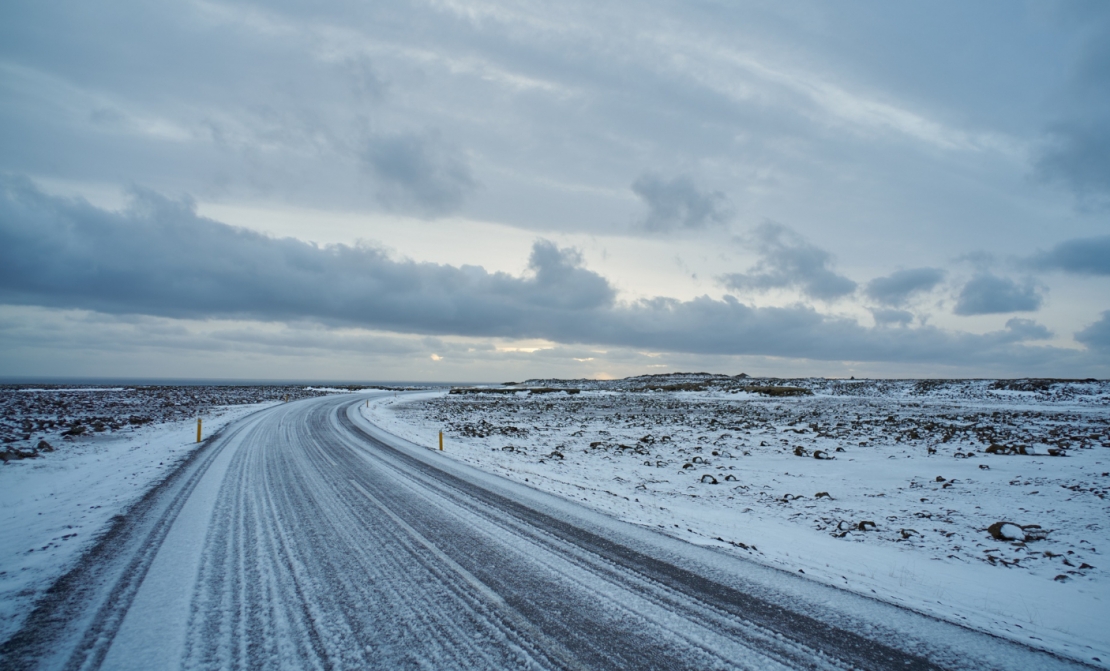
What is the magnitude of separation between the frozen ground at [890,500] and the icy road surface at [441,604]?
0.92 meters

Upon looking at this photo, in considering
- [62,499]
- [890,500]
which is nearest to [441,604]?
[62,499]

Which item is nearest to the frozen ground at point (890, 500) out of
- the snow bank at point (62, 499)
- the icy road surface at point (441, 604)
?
the icy road surface at point (441, 604)

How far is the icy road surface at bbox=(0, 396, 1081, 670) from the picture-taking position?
13.0ft

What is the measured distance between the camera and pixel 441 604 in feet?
16.0

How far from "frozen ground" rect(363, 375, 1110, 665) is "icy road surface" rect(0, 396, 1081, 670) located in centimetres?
92

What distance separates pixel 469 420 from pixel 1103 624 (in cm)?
2690

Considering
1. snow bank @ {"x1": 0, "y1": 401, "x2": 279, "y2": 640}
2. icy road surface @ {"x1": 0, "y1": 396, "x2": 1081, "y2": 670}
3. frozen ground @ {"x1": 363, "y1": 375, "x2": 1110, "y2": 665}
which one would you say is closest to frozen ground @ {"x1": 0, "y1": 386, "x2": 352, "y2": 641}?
snow bank @ {"x1": 0, "y1": 401, "x2": 279, "y2": 640}

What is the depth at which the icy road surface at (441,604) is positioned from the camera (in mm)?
3959

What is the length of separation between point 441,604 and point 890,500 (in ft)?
32.4

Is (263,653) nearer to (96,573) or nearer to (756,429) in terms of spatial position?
(96,573)

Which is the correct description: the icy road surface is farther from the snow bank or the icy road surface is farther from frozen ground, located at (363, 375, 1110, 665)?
frozen ground, located at (363, 375, 1110, 665)

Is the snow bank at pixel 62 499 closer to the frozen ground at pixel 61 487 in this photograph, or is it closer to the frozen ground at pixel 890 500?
the frozen ground at pixel 61 487

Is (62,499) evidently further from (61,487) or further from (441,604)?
(441,604)

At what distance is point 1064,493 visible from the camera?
9.38 m
